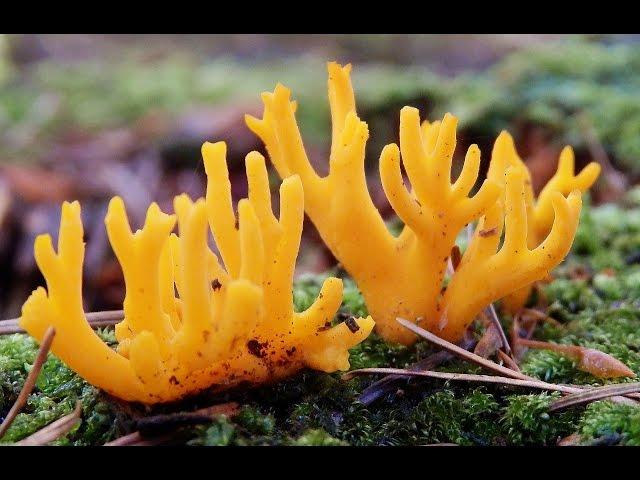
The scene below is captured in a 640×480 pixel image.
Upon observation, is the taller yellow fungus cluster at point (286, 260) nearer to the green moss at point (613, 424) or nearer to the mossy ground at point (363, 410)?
the mossy ground at point (363, 410)

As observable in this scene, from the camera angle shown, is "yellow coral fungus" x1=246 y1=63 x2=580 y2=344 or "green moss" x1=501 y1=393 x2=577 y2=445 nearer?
"green moss" x1=501 y1=393 x2=577 y2=445

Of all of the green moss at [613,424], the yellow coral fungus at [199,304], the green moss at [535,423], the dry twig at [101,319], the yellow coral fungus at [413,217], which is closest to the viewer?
the yellow coral fungus at [199,304]

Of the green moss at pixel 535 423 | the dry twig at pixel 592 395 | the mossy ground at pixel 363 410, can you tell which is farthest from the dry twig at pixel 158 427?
the dry twig at pixel 592 395

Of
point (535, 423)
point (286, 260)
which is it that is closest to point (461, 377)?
point (535, 423)

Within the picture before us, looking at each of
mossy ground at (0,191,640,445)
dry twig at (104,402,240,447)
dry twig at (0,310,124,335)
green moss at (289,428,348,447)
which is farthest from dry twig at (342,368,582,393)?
dry twig at (0,310,124,335)

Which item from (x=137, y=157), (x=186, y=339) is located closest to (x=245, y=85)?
(x=137, y=157)

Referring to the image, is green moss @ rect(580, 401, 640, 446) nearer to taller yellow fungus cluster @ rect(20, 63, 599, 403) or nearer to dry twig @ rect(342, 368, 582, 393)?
dry twig @ rect(342, 368, 582, 393)
